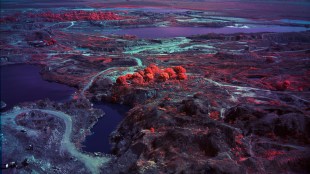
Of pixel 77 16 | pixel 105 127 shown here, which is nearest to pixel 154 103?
pixel 105 127

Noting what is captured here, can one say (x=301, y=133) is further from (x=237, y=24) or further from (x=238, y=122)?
Answer: (x=237, y=24)

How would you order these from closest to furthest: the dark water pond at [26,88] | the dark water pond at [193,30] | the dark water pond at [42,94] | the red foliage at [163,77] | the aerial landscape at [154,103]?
the aerial landscape at [154,103]
the dark water pond at [42,94]
the dark water pond at [26,88]
the red foliage at [163,77]
the dark water pond at [193,30]

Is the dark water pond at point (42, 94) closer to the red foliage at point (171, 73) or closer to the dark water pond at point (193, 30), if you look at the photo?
the red foliage at point (171, 73)

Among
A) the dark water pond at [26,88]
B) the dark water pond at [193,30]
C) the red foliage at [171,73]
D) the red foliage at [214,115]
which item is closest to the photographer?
the red foliage at [214,115]

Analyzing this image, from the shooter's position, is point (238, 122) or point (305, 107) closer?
point (238, 122)

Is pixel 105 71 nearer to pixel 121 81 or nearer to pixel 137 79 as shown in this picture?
pixel 121 81

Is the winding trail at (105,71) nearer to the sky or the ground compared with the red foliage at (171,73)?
nearer to the ground

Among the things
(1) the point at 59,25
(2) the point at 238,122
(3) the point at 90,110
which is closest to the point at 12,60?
(3) the point at 90,110

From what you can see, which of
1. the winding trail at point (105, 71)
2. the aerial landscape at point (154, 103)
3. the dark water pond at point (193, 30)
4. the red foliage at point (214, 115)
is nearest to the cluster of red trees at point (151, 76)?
the aerial landscape at point (154, 103)
